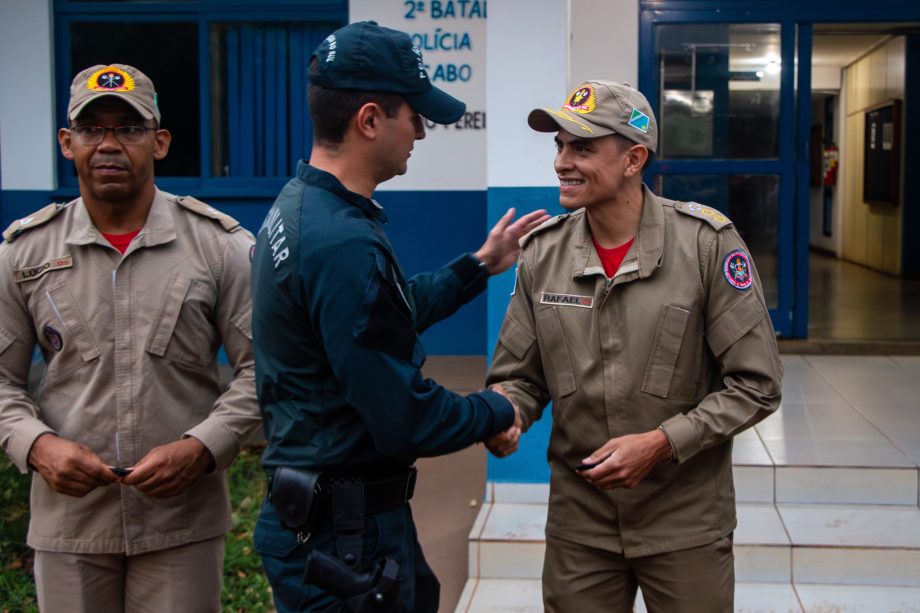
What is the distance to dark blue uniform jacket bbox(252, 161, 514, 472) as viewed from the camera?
7.89ft

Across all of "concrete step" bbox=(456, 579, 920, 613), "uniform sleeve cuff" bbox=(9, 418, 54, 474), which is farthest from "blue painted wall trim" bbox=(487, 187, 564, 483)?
"uniform sleeve cuff" bbox=(9, 418, 54, 474)

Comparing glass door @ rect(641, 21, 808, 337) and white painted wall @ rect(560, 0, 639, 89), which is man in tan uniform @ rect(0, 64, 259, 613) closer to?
white painted wall @ rect(560, 0, 639, 89)

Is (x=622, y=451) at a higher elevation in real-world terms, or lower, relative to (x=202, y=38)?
lower

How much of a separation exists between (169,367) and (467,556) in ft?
8.39

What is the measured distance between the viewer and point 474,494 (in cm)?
586

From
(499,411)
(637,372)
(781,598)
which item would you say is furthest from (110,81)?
(781,598)

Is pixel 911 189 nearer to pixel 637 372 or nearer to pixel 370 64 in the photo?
pixel 637 372

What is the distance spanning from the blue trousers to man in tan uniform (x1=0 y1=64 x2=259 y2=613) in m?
0.48

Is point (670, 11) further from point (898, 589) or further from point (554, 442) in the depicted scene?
point (554, 442)

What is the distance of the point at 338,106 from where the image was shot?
8.41 ft

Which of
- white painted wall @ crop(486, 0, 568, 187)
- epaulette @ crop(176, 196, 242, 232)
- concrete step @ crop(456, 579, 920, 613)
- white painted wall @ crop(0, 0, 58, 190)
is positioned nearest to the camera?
epaulette @ crop(176, 196, 242, 232)

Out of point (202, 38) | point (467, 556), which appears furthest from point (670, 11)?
point (467, 556)

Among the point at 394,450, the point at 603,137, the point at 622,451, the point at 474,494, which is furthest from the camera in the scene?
the point at 474,494

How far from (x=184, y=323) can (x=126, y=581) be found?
2.39 feet
